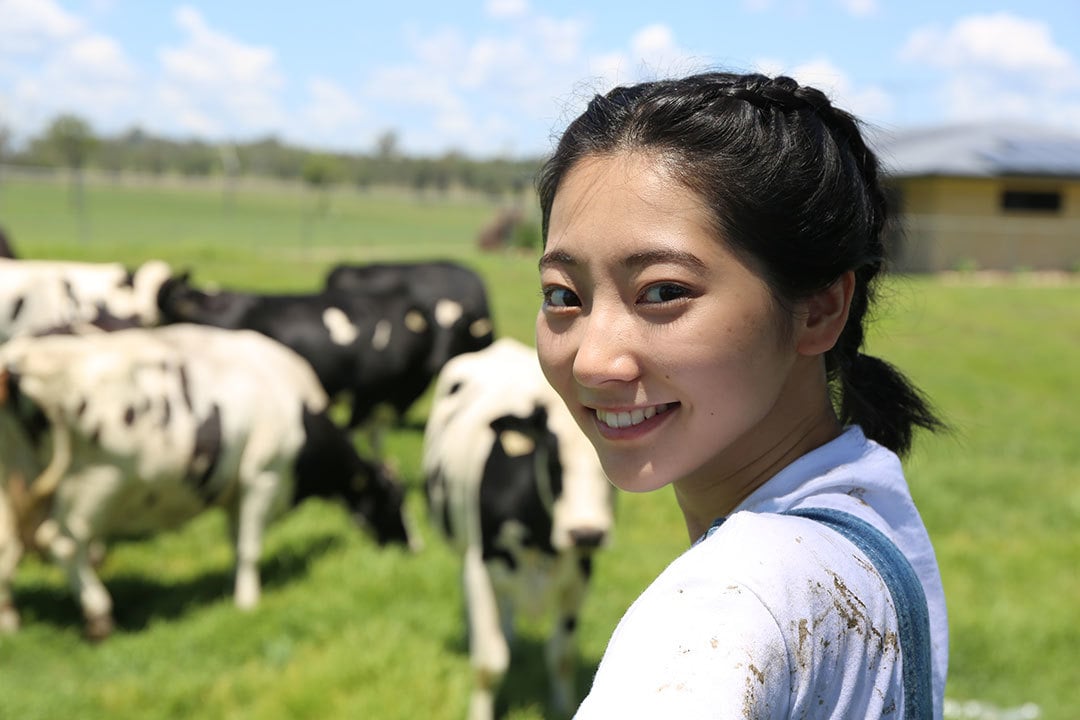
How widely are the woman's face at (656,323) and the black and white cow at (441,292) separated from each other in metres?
9.02

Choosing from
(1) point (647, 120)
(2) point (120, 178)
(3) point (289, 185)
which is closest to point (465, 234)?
(3) point (289, 185)

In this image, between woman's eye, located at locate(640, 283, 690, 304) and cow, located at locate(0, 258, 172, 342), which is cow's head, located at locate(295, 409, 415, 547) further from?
woman's eye, located at locate(640, 283, 690, 304)

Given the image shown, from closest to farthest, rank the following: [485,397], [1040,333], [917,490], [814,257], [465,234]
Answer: [814,257]
[485,397]
[917,490]
[1040,333]
[465,234]

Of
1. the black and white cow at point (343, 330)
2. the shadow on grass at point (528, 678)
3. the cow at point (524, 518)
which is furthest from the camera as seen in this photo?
the black and white cow at point (343, 330)

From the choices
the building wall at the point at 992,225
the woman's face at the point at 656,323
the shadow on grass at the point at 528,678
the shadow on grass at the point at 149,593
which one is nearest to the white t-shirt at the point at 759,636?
the woman's face at the point at 656,323

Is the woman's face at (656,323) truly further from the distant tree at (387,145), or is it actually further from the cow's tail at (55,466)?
the distant tree at (387,145)

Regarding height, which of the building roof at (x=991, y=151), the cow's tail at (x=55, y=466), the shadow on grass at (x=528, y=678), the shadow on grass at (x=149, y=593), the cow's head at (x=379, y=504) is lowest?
the shadow on grass at (x=149, y=593)

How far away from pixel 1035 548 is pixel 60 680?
579cm

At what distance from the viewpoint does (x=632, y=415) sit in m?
1.10

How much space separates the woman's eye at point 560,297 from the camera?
44.9 inches

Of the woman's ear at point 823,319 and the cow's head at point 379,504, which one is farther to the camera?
the cow's head at point 379,504

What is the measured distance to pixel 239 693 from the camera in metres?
4.59

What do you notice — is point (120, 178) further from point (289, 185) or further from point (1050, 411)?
point (1050, 411)

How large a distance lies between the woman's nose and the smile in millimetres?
45
